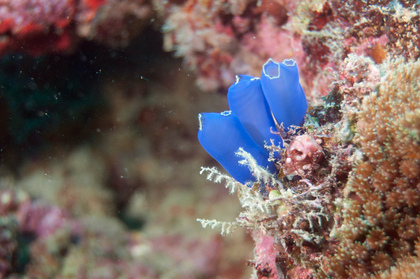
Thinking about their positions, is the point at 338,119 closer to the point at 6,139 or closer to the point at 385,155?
the point at 385,155

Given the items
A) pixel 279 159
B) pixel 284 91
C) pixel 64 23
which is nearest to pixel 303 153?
pixel 279 159

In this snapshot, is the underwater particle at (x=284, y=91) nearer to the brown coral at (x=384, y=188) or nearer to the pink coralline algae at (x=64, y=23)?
the brown coral at (x=384, y=188)

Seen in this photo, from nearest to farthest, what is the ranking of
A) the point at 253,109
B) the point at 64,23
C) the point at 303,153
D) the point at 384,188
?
1. the point at 384,188
2. the point at 303,153
3. the point at 253,109
4. the point at 64,23

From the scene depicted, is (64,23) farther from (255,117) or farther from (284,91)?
(284,91)

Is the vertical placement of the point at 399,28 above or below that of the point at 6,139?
above

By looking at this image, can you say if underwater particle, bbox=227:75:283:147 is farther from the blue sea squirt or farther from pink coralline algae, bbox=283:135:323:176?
pink coralline algae, bbox=283:135:323:176

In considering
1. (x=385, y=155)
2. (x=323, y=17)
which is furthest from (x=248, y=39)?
(x=385, y=155)
